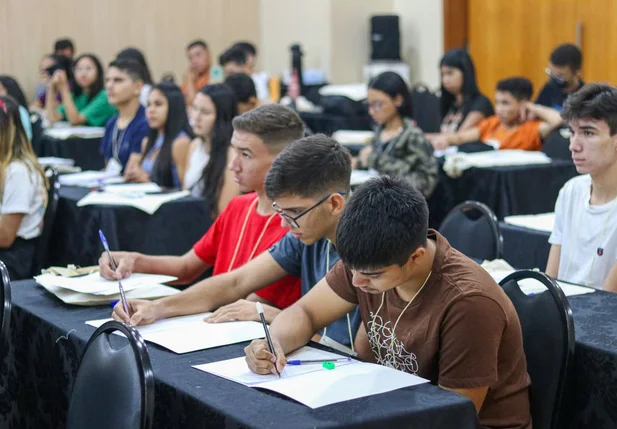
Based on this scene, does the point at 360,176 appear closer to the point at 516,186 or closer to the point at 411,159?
the point at 411,159

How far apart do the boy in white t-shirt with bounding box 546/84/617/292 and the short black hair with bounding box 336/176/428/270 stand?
1.09 metres

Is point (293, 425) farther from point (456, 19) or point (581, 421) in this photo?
point (456, 19)

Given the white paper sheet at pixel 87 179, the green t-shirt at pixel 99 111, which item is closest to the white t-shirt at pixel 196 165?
the white paper sheet at pixel 87 179

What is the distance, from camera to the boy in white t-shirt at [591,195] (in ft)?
9.27

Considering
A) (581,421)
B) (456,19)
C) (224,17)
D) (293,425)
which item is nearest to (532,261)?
(581,421)

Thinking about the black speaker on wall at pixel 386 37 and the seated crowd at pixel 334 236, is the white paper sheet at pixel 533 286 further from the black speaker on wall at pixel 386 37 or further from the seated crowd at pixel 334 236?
Answer: the black speaker on wall at pixel 386 37

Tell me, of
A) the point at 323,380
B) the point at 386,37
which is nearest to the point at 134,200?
the point at 323,380

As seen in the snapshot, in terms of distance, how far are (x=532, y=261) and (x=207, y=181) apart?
153cm

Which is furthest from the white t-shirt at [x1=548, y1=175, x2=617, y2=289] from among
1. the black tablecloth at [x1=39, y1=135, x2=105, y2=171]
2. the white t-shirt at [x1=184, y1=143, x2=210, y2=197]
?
the black tablecloth at [x1=39, y1=135, x2=105, y2=171]

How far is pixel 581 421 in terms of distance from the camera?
2.12m

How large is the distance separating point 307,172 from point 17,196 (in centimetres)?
202

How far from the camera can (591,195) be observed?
2.93m

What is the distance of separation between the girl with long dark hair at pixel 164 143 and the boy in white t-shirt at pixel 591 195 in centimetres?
239

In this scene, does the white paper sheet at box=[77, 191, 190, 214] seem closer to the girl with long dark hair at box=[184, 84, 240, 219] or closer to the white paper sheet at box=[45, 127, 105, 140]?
the girl with long dark hair at box=[184, 84, 240, 219]
